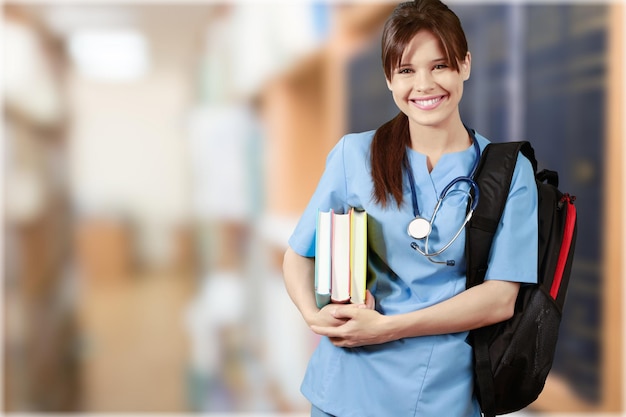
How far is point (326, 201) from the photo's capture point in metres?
0.88

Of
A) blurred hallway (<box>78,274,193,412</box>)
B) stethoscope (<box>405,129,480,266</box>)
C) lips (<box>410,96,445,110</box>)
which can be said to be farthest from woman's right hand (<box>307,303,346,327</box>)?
blurred hallway (<box>78,274,193,412</box>)

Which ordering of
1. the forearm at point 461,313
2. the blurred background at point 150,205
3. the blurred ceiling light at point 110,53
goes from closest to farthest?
the forearm at point 461,313
the blurred background at point 150,205
the blurred ceiling light at point 110,53

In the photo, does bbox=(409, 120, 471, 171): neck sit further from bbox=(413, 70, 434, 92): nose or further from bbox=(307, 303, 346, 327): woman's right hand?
bbox=(307, 303, 346, 327): woman's right hand

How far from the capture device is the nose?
81cm

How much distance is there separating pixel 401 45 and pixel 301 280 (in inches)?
12.0

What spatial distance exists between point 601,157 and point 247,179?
156 cm

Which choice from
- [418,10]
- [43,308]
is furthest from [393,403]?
[43,308]

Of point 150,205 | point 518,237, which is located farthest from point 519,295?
point 150,205

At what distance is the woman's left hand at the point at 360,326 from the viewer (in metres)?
0.80

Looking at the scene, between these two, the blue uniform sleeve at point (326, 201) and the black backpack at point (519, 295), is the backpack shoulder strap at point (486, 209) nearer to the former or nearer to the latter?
the black backpack at point (519, 295)

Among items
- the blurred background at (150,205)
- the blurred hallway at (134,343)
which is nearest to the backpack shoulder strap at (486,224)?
the blurred background at (150,205)

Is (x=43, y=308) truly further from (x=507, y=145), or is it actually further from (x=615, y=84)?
(x=507, y=145)

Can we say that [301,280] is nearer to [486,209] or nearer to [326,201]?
[326,201]

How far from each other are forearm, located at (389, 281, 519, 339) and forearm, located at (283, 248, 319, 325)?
113 millimetres
